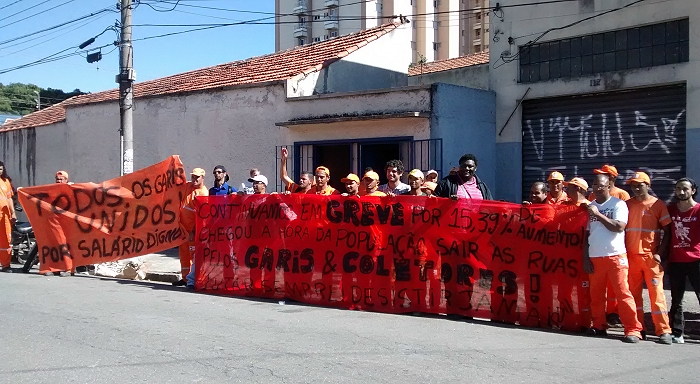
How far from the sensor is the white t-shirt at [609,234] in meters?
7.16

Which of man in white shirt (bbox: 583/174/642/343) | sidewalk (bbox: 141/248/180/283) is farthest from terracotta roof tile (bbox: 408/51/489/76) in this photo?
man in white shirt (bbox: 583/174/642/343)

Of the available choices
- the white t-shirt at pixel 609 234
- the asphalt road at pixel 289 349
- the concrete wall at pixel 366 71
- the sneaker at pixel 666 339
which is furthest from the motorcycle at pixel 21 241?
the sneaker at pixel 666 339

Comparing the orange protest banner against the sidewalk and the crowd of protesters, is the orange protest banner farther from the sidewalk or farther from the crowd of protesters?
the crowd of protesters

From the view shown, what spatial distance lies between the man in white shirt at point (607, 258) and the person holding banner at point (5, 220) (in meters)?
9.74

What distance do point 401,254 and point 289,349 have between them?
103 inches

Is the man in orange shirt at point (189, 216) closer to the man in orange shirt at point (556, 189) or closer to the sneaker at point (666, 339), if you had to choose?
the man in orange shirt at point (556, 189)

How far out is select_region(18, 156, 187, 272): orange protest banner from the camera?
36.4ft

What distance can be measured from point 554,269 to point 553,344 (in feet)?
3.81

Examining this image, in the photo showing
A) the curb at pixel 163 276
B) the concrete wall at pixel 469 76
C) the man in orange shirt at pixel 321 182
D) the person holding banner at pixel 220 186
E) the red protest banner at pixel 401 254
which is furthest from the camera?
the concrete wall at pixel 469 76

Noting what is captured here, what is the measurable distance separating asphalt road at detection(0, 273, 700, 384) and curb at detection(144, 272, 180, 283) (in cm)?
294

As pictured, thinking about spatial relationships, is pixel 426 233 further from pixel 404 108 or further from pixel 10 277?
pixel 10 277

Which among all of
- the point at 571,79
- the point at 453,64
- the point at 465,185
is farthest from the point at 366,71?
the point at 465,185

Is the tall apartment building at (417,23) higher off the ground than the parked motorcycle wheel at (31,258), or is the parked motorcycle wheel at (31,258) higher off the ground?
the tall apartment building at (417,23)

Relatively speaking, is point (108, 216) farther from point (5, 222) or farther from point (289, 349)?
point (289, 349)
